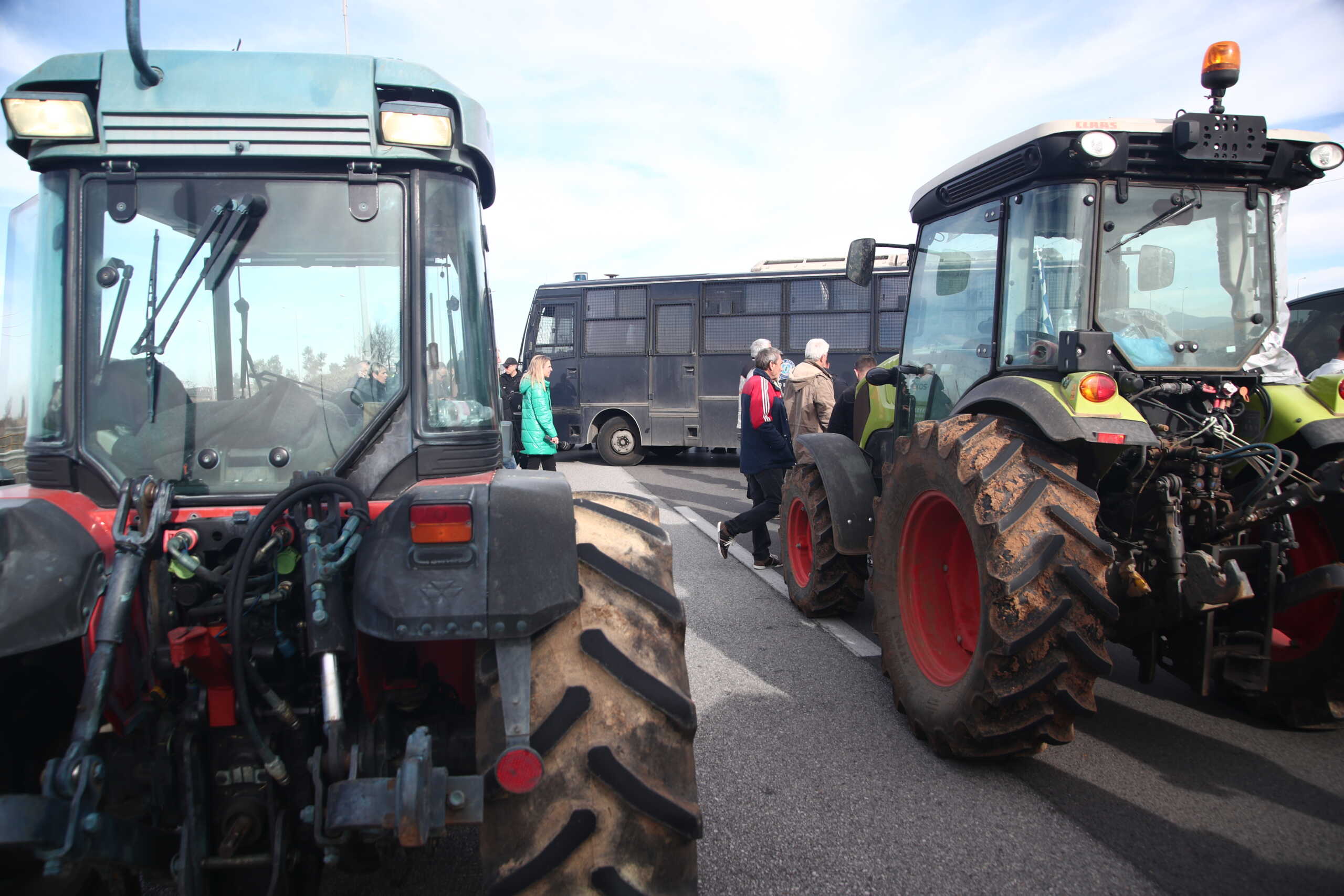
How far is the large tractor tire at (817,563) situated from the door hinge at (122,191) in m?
3.69

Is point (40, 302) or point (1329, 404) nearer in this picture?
point (40, 302)

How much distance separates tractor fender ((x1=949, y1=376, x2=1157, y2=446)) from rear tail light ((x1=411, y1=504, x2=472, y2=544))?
2.21 metres

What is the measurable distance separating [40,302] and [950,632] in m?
3.50

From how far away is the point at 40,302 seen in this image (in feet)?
6.95

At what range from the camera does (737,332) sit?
534 inches

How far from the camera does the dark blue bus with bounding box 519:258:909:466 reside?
13.2m

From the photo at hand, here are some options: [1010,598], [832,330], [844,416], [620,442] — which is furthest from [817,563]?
[620,442]

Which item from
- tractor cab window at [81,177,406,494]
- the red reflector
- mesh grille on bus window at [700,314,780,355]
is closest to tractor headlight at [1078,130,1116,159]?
tractor cab window at [81,177,406,494]

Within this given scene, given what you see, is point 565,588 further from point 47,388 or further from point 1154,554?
point 1154,554

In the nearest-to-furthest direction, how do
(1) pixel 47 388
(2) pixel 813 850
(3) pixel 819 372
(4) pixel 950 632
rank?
(1) pixel 47 388, (2) pixel 813 850, (4) pixel 950 632, (3) pixel 819 372

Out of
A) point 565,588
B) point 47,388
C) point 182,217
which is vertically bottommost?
point 565,588

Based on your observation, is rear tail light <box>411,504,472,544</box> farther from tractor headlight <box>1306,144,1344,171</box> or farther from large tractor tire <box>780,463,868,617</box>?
tractor headlight <box>1306,144,1344,171</box>

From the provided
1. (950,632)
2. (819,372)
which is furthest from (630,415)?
(950,632)

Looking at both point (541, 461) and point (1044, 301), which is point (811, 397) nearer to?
point (541, 461)
